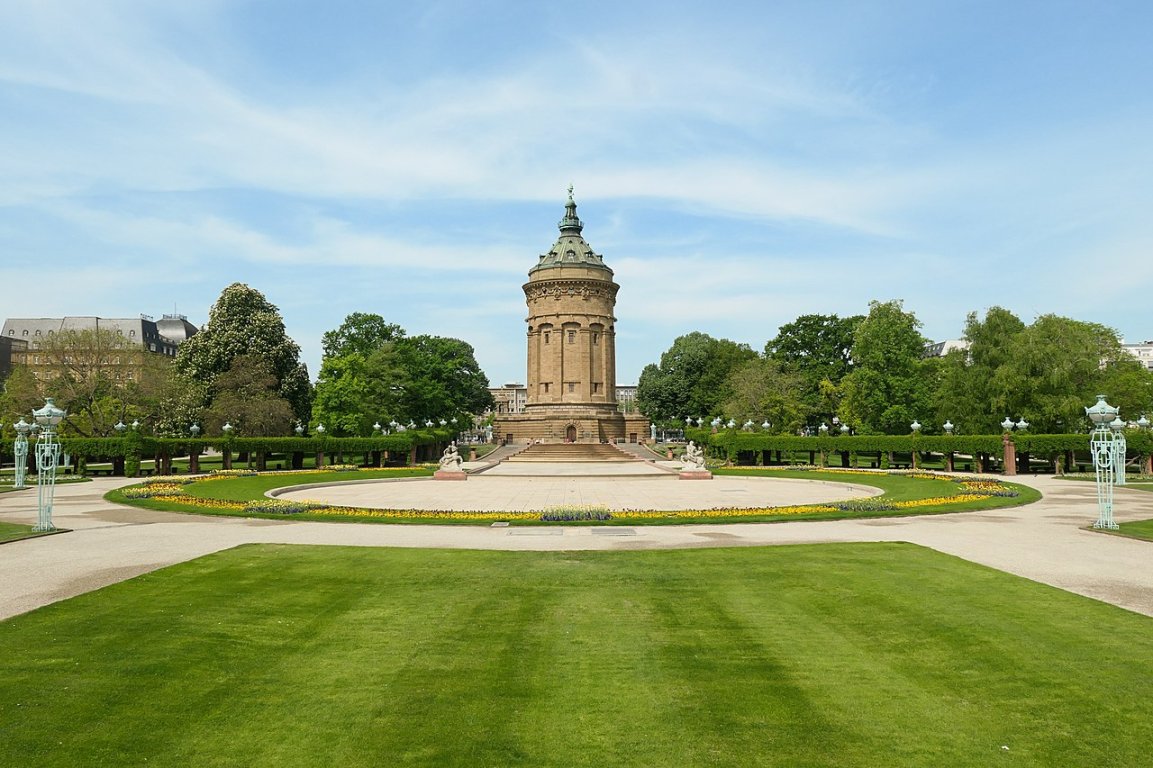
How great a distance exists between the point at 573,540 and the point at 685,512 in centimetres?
661

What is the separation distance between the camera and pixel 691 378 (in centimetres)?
11138

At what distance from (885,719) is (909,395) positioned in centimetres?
6781

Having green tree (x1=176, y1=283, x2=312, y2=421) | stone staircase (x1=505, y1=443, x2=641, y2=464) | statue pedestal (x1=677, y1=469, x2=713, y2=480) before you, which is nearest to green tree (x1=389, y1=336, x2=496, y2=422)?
green tree (x1=176, y1=283, x2=312, y2=421)

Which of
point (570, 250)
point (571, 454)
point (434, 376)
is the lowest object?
point (571, 454)

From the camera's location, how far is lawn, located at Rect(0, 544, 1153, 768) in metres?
7.06

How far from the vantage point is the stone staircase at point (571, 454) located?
72.8 metres

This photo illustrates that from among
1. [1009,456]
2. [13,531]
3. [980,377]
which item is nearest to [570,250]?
[980,377]

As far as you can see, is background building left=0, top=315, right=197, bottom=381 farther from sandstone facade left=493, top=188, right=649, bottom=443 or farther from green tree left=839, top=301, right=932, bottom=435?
green tree left=839, top=301, right=932, bottom=435

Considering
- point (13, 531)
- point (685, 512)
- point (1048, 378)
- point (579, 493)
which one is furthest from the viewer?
point (1048, 378)

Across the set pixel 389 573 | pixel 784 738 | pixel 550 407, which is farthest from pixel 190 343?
pixel 784 738

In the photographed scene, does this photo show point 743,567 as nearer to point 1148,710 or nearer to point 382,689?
point 1148,710

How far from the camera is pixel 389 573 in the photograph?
567 inches

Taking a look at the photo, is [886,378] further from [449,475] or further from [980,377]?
[449,475]

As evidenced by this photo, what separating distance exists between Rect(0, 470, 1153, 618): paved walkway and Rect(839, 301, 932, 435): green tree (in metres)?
41.5
